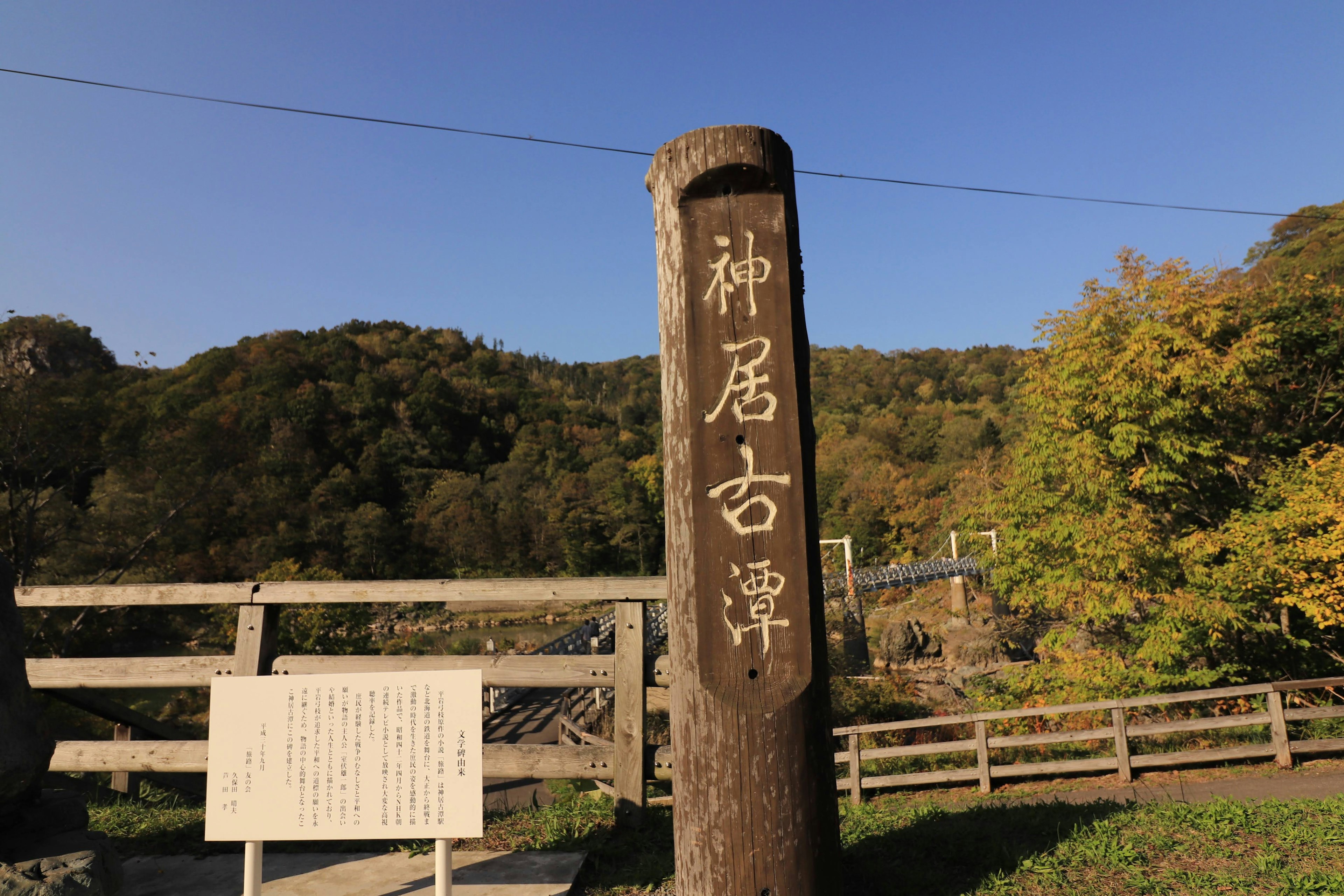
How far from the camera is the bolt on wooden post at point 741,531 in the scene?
2.35 metres

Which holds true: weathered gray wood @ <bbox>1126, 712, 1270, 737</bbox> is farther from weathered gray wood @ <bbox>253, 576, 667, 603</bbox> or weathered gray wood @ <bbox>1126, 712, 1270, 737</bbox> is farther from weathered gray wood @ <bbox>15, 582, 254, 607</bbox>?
weathered gray wood @ <bbox>15, 582, 254, 607</bbox>

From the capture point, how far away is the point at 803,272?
275 cm

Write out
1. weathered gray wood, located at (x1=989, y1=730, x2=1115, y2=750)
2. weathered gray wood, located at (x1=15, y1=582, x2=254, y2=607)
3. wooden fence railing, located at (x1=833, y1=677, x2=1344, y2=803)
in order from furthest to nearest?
1. weathered gray wood, located at (x1=989, y1=730, x2=1115, y2=750)
2. wooden fence railing, located at (x1=833, y1=677, x2=1344, y2=803)
3. weathered gray wood, located at (x1=15, y1=582, x2=254, y2=607)

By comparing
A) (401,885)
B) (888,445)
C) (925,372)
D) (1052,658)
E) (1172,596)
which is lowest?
(1052,658)

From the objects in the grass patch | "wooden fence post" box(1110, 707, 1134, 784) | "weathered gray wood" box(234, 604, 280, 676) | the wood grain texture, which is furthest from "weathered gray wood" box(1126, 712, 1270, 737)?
"weathered gray wood" box(234, 604, 280, 676)

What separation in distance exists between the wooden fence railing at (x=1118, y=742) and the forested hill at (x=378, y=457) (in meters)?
9.59

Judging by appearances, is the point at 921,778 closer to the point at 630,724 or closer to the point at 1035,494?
the point at 1035,494

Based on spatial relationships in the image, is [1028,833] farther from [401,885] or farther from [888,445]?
[888,445]

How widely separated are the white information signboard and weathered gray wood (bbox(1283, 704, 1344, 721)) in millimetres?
8398

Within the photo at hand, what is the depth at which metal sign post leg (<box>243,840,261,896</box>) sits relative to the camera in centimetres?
250

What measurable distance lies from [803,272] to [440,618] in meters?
34.8

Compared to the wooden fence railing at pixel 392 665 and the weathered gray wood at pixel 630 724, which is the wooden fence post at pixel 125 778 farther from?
the weathered gray wood at pixel 630 724

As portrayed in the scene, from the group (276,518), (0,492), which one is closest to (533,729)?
(0,492)

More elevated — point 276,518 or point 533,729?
point 276,518
